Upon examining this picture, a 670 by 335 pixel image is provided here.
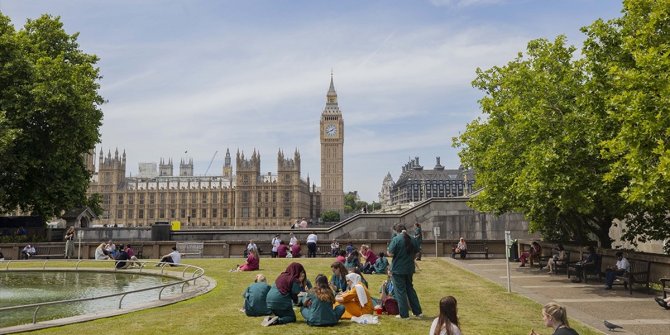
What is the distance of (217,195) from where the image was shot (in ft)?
476

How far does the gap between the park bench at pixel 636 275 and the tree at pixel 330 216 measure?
131m

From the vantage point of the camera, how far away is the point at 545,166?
54.9 feet

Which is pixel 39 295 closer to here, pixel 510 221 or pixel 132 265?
pixel 132 265

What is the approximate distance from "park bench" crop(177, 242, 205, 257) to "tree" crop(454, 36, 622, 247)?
14.2 m

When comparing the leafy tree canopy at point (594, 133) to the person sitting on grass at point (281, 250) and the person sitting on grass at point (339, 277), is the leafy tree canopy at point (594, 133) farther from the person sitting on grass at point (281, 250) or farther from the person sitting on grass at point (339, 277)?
the person sitting on grass at point (281, 250)

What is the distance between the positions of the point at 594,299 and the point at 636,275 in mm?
2631

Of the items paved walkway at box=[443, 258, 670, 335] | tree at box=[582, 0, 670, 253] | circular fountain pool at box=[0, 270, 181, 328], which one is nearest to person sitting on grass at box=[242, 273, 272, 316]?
circular fountain pool at box=[0, 270, 181, 328]

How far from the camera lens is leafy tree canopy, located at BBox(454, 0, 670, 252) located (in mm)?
12812

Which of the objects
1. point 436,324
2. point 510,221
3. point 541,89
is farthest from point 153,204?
point 436,324

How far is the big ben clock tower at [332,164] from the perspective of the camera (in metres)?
155

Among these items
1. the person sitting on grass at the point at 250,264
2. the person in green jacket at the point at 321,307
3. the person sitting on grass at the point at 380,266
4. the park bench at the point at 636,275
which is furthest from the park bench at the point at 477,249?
the person in green jacket at the point at 321,307

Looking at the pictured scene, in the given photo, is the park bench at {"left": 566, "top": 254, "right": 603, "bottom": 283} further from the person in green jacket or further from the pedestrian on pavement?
the person in green jacket

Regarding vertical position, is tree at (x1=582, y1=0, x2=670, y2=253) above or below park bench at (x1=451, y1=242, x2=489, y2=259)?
above

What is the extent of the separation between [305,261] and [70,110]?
55.5 feet
